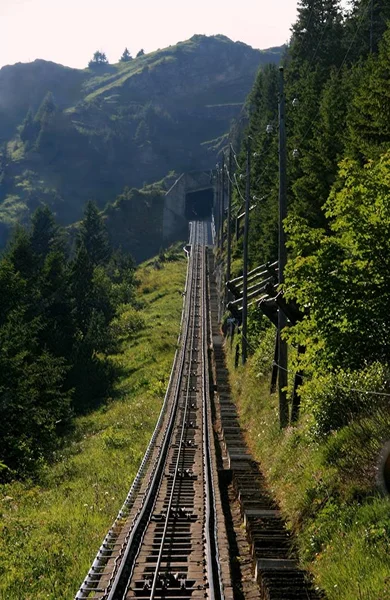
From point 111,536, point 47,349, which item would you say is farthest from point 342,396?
point 47,349

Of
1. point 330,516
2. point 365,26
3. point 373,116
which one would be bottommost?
point 330,516

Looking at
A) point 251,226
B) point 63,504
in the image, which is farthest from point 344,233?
point 251,226

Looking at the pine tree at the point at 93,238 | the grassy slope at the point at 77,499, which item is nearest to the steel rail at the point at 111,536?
the grassy slope at the point at 77,499

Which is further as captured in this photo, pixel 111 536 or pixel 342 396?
pixel 342 396

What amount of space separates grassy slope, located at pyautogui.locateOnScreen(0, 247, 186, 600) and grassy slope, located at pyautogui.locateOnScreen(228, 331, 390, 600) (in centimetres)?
450

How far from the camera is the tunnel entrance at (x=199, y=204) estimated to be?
6781 inches

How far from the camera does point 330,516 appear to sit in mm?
12273

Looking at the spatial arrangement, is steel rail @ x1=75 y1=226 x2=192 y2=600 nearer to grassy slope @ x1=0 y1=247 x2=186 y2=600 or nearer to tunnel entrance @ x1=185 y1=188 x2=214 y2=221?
grassy slope @ x1=0 y1=247 x2=186 y2=600

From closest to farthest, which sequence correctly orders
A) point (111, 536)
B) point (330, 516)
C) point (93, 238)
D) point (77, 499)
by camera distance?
point (330, 516) < point (111, 536) < point (77, 499) < point (93, 238)

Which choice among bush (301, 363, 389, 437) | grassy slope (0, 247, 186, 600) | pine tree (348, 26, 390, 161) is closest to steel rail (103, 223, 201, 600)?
grassy slope (0, 247, 186, 600)

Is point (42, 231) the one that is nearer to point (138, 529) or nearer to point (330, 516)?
point (138, 529)

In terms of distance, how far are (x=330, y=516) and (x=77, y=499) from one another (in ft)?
31.9

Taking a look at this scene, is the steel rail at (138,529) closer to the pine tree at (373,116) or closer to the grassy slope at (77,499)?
the grassy slope at (77,499)

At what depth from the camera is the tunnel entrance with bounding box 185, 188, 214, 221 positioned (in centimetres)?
17225
